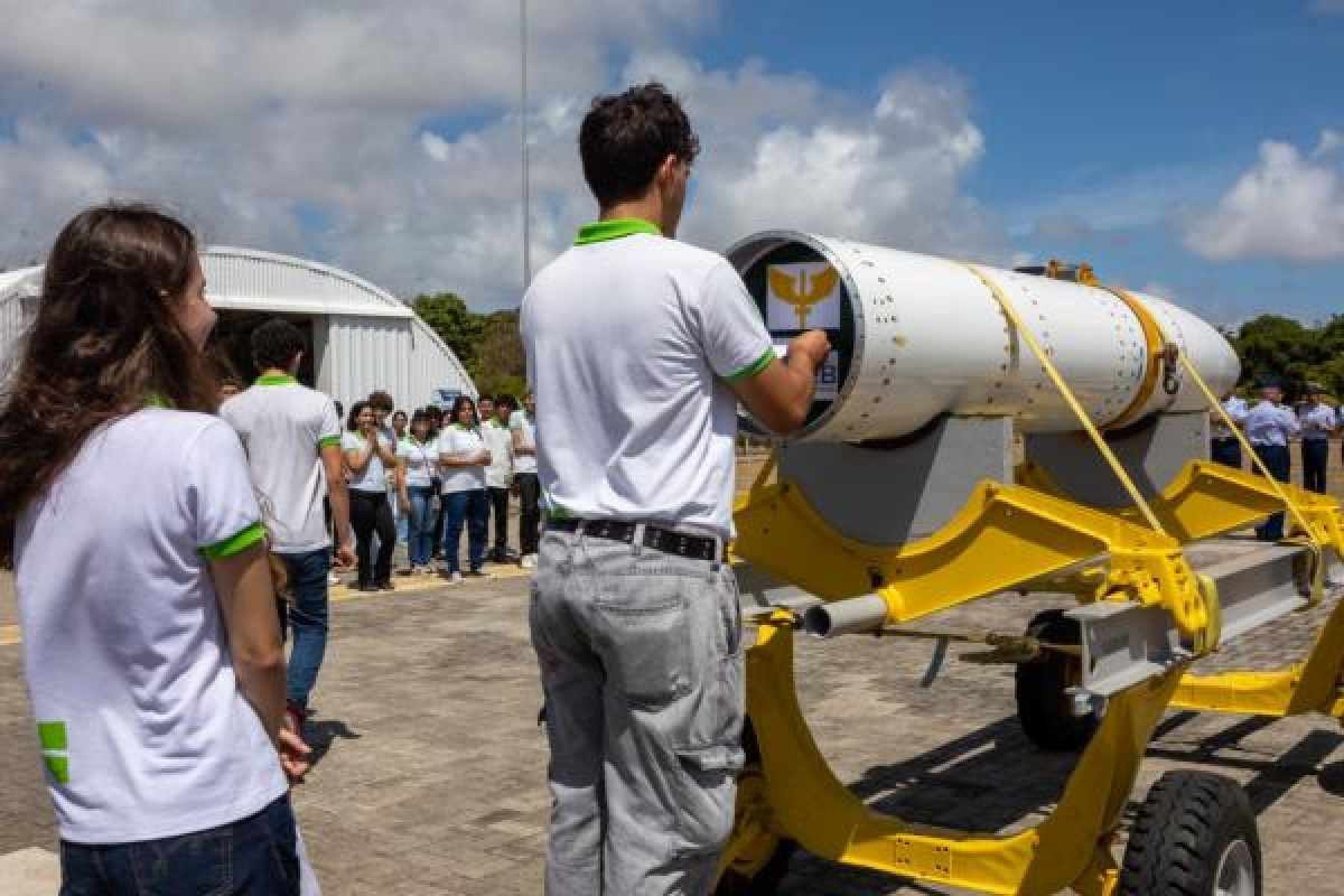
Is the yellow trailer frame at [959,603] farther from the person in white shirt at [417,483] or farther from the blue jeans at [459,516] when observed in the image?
the person in white shirt at [417,483]

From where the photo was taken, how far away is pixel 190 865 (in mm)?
1922

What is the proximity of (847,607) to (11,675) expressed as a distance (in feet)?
21.3

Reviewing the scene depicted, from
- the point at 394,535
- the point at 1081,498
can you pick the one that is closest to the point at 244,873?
the point at 1081,498

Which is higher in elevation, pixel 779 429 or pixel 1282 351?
pixel 1282 351

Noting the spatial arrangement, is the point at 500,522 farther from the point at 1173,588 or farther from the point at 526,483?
the point at 1173,588

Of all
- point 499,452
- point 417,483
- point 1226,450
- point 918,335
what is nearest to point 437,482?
point 417,483

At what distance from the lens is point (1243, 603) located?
4293mm

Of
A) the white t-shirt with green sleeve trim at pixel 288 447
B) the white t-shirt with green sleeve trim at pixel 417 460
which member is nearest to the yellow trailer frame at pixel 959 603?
the white t-shirt with green sleeve trim at pixel 288 447

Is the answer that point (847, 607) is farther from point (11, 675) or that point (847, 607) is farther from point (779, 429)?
point (11, 675)

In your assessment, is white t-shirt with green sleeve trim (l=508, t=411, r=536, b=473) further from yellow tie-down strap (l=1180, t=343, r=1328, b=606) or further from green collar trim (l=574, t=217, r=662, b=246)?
green collar trim (l=574, t=217, r=662, b=246)

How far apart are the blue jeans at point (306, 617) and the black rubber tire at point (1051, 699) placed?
3.40 metres

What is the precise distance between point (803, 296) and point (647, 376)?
123 centimetres

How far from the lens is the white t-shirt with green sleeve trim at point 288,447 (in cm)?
611

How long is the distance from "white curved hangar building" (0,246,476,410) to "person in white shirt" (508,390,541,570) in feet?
31.6
